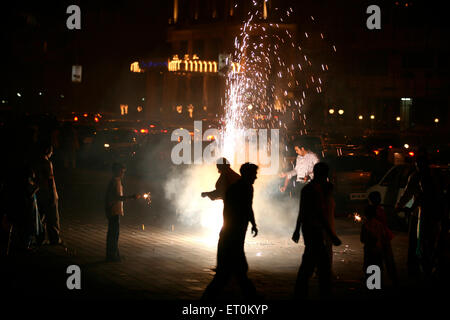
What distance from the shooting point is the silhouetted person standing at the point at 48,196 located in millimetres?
10644

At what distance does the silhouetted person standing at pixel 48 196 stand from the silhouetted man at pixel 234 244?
14.9 feet

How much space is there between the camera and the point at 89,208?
15984 mm

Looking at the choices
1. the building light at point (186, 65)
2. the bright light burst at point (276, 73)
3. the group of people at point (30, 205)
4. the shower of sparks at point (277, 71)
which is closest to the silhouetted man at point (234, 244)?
the group of people at point (30, 205)

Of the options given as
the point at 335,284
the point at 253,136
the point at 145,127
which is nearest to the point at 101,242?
the point at 335,284

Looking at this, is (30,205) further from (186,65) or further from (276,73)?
(276,73)

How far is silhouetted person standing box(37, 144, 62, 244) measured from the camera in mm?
10644

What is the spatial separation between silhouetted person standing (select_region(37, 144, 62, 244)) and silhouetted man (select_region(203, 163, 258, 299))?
4542mm

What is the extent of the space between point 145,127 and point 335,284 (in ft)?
90.2

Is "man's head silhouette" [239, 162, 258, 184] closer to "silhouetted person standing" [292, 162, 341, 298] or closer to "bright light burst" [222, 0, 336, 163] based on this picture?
"silhouetted person standing" [292, 162, 341, 298]

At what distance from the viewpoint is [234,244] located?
6949 mm

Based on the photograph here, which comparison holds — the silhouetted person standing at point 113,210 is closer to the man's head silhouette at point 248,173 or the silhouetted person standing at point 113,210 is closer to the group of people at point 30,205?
the group of people at point 30,205

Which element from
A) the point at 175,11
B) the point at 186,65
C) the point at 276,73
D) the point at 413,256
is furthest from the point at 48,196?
the point at 175,11

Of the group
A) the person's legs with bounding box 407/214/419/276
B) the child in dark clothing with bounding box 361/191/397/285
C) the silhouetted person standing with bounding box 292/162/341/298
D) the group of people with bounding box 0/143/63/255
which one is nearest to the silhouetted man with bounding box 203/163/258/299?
the silhouetted person standing with bounding box 292/162/341/298

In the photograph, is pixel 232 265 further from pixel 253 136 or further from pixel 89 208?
pixel 253 136
